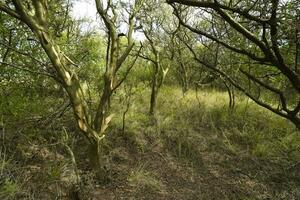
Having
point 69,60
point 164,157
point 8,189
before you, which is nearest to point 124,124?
point 164,157

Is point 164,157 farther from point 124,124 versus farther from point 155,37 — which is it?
point 155,37

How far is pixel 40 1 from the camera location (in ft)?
15.6

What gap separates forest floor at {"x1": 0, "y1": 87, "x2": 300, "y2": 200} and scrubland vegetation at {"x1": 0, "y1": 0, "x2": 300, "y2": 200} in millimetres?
23

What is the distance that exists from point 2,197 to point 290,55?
4.03 metres

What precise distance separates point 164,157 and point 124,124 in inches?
45.2

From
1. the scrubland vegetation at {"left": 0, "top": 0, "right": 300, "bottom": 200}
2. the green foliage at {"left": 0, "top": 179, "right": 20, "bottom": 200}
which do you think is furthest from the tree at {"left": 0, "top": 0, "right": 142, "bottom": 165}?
the green foliage at {"left": 0, "top": 179, "right": 20, "bottom": 200}

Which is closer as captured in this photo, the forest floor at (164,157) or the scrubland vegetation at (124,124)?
the scrubland vegetation at (124,124)

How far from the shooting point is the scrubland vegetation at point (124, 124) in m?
4.87

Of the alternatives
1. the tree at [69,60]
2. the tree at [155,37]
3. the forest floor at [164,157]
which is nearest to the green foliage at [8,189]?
the forest floor at [164,157]

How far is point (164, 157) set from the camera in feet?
22.7

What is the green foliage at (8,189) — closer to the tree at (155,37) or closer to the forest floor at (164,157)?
the forest floor at (164,157)

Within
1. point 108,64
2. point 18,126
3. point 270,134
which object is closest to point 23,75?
point 18,126

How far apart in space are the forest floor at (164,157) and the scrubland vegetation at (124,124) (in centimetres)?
2

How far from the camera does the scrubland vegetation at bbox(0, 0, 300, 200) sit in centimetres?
487
